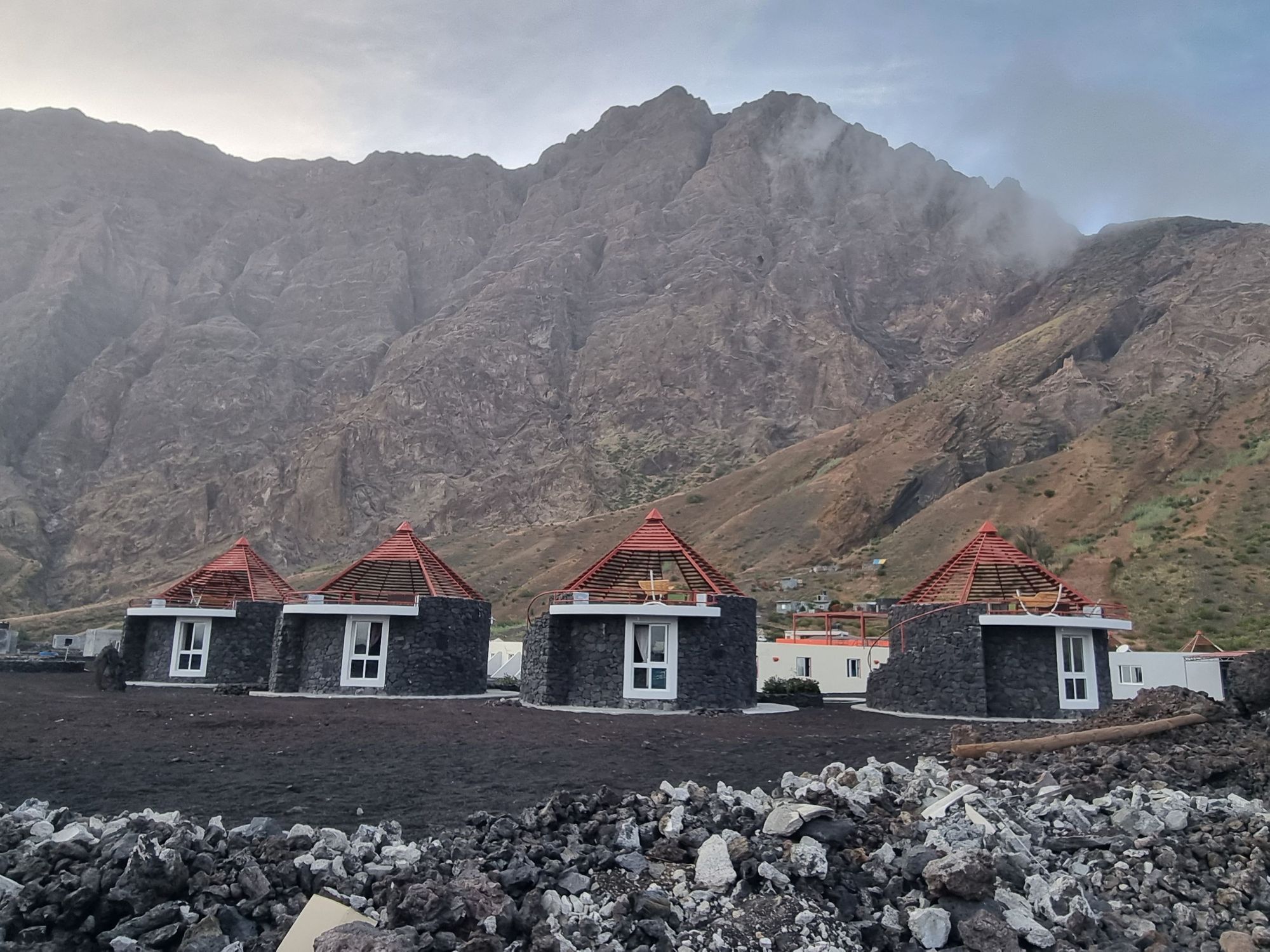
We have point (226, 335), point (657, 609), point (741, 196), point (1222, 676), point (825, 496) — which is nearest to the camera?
point (657, 609)

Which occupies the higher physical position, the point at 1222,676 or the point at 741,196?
the point at 741,196

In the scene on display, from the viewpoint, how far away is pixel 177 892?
249 inches

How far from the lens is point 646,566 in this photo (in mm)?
23453

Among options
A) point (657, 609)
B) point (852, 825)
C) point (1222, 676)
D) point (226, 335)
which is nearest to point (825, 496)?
point (1222, 676)

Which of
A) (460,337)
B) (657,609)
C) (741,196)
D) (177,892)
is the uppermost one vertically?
(741,196)

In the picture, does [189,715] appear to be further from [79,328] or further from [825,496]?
[79,328]

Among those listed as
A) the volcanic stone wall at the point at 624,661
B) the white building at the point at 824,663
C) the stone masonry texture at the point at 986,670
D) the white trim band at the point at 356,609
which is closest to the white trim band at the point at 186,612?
the white trim band at the point at 356,609

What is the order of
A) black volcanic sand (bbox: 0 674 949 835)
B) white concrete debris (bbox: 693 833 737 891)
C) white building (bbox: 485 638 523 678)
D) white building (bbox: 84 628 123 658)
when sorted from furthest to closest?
1. white building (bbox: 84 628 123 658)
2. white building (bbox: 485 638 523 678)
3. black volcanic sand (bbox: 0 674 949 835)
4. white concrete debris (bbox: 693 833 737 891)

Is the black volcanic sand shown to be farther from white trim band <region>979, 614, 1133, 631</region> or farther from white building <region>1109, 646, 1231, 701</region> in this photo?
white building <region>1109, 646, 1231, 701</region>

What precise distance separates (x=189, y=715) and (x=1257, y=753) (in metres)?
16.5

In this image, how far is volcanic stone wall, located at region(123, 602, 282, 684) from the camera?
28.6 meters

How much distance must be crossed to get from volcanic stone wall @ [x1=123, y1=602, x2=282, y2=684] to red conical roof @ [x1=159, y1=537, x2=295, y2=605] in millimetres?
799

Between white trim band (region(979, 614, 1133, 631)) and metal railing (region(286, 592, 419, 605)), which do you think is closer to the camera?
white trim band (region(979, 614, 1133, 631))

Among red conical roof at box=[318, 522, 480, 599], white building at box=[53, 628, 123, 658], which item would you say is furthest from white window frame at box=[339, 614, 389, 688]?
white building at box=[53, 628, 123, 658]
